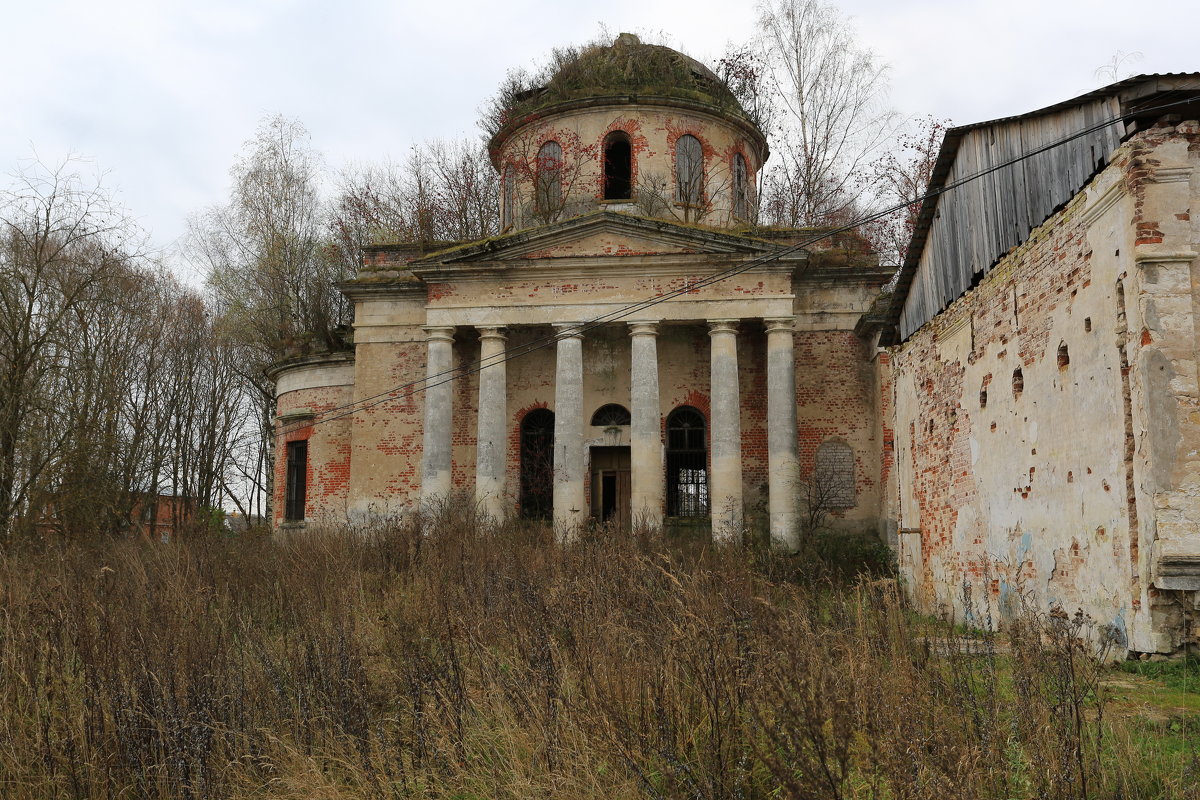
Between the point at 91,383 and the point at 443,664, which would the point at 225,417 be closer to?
the point at 91,383

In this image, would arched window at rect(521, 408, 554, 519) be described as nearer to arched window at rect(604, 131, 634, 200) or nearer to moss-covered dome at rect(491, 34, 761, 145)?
arched window at rect(604, 131, 634, 200)

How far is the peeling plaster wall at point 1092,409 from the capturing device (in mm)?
6004

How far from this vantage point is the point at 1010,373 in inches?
337

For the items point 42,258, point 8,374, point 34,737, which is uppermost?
point 42,258

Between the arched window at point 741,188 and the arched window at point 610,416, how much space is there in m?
5.71

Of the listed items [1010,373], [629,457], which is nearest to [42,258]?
[629,457]

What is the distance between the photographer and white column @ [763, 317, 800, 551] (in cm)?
1692

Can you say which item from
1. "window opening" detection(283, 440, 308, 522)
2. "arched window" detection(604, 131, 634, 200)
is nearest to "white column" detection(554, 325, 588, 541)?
"arched window" detection(604, 131, 634, 200)

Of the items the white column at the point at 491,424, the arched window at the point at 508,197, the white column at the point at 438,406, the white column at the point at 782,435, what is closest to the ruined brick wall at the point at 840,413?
the white column at the point at 782,435

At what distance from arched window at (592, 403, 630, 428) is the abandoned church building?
0.17ft

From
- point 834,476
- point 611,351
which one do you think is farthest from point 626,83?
point 834,476

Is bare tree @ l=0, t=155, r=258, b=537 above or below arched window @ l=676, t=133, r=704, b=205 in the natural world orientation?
below

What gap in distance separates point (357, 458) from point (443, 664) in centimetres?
1514

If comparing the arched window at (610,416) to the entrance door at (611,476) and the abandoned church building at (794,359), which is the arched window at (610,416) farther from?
the entrance door at (611,476)
